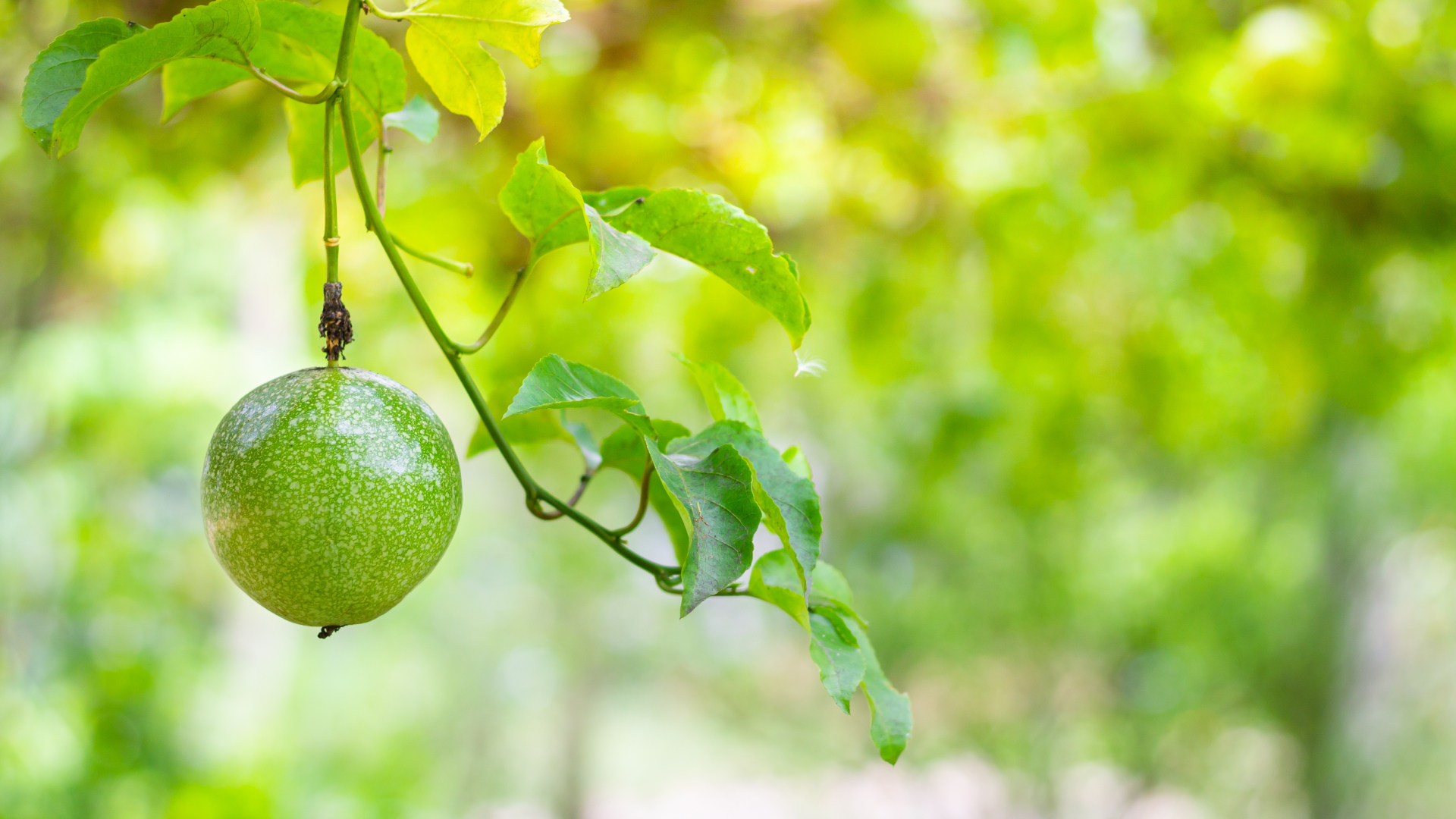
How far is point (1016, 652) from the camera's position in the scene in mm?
5609

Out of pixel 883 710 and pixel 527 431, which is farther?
pixel 527 431

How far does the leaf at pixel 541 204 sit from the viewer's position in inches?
18.2

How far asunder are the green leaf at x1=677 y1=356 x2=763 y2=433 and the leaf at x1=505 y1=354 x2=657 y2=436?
53 mm

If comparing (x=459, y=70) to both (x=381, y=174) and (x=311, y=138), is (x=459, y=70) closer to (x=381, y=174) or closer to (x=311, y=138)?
(x=381, y=174)

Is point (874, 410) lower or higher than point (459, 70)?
lower

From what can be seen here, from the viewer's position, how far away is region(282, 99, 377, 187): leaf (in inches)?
24.1

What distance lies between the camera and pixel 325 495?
45 cm

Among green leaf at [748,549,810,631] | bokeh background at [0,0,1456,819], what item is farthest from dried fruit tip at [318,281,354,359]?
bokeh background at [0,0,1456,819]

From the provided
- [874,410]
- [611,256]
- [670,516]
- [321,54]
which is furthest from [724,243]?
[874,410]

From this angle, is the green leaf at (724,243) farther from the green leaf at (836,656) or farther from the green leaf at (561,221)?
the green leaf at (836,656)

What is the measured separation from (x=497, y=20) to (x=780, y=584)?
1.06 feet

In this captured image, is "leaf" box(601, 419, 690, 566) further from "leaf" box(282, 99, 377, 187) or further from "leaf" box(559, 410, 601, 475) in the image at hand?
"leaf" box(282, 99, 377, 187)

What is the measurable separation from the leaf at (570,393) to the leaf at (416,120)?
0.23 meters

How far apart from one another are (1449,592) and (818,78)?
539 cm
